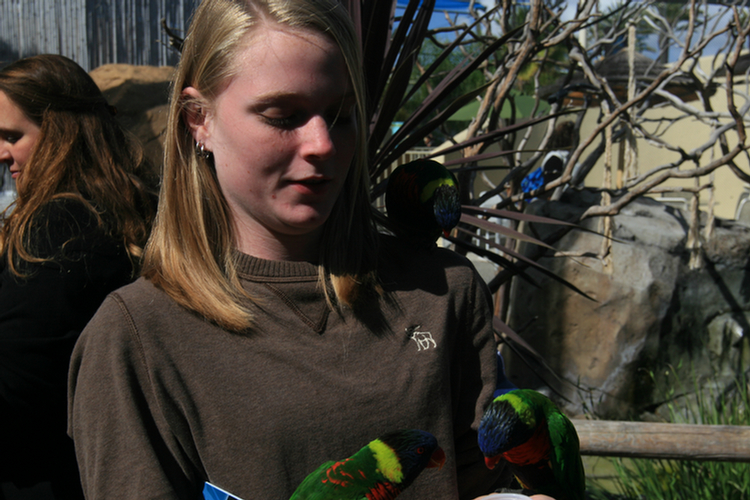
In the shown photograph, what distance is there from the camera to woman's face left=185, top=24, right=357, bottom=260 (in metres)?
0.74

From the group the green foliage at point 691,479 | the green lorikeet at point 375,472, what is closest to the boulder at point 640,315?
the green foliage at point 691,479

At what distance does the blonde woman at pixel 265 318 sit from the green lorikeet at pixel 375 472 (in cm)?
7

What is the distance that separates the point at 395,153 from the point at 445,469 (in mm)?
1235

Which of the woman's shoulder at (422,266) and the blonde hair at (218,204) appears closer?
the blonde hair at (218,204)

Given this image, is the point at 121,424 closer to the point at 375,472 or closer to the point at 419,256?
the point at 375,472

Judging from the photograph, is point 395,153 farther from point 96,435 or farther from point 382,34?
point 96,435

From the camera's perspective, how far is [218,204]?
86cm

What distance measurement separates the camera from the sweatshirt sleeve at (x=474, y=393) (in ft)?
2.84

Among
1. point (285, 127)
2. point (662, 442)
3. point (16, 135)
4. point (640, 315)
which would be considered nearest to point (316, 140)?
point (285, 127)

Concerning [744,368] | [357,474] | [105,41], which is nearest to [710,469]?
[744,368]

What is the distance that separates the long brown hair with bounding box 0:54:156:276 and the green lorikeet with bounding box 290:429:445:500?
764mm

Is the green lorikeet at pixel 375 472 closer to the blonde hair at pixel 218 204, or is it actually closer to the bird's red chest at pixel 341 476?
the bird's red chest at pixel 341 476

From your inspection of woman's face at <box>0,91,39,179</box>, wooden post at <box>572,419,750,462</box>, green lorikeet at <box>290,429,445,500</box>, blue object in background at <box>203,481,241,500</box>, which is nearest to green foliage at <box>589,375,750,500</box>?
wooden post at <box>572,419,750,462</box>

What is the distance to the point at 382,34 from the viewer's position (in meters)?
1.69
